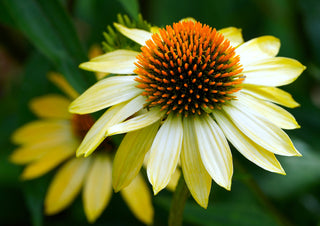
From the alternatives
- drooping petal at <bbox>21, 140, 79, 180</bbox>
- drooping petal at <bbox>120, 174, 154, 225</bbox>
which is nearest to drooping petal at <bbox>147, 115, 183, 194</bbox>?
drooping petal at <bbox>120, 174, 154, 225</bbox>

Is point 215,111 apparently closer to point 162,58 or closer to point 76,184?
point 162,58

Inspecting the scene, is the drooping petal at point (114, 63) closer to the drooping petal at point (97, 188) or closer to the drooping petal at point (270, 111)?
the drooping petal at point (270, 111)

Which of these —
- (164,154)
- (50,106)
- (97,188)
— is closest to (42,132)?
(50,106)

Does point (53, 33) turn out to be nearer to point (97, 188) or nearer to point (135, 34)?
point (135, 34)

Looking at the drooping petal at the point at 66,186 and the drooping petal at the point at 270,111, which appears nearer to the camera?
the drooping petal at the point at 270,111

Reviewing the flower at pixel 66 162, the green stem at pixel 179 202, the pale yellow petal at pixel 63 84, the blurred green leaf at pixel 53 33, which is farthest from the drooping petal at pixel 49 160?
the green stem at pixel 179 202

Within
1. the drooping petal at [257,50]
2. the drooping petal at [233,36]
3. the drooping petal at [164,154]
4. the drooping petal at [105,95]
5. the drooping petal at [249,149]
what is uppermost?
the drooping petal at [105,95]
